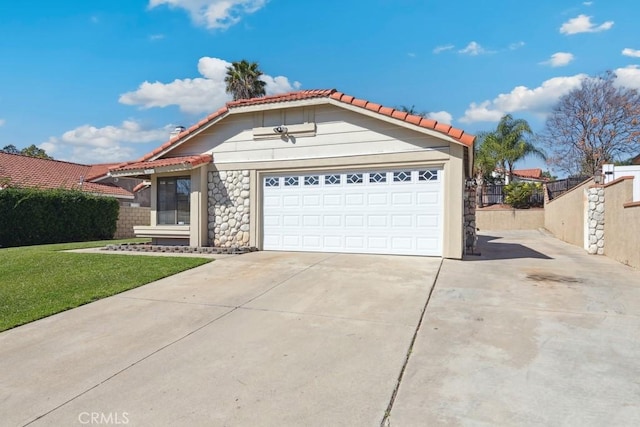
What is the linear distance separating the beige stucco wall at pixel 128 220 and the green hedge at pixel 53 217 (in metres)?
0.78

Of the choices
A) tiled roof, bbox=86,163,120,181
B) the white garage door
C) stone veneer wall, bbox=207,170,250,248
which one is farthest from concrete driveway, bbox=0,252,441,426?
tiled roof, bbox=86,163,120,181

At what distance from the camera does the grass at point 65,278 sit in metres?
5.96

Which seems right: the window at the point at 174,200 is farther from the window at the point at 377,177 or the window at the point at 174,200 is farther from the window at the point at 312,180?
the window at the point at 377,177

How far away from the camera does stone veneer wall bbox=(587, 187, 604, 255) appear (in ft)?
38.6

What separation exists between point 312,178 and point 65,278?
6.42 m

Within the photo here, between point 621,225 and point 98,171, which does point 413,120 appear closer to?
point 621,225

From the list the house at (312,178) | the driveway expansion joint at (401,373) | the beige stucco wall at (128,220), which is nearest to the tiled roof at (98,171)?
the beige stucco wall at (128,220)

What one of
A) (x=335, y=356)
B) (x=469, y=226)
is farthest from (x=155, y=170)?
(x=335, y=356)

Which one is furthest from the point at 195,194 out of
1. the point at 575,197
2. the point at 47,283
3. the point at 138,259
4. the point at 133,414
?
the point at 575,197

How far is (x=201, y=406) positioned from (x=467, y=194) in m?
10.4

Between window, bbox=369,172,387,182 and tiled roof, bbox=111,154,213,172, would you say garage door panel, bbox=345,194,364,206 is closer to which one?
window, bbox=369,172,387,182

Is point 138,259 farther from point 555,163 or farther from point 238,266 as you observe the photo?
point 555,163

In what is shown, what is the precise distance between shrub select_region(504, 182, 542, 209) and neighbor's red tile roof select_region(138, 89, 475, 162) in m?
17.7

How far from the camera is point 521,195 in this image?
81.1 ft
